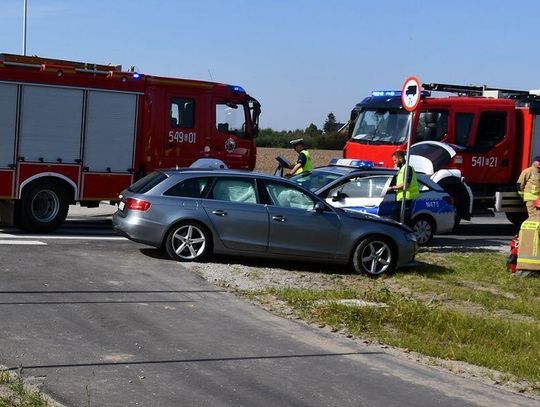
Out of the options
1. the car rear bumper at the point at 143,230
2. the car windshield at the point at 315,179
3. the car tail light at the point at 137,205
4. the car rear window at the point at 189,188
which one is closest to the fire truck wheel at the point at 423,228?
the car windshield at the point at 315,179

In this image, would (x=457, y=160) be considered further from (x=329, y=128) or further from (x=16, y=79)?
(x=329, y=128)

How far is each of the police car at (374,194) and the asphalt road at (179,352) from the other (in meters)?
4.60

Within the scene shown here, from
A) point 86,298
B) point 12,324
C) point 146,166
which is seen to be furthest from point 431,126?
point 12,324

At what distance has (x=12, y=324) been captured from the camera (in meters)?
8.42

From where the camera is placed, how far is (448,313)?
34.6 ft

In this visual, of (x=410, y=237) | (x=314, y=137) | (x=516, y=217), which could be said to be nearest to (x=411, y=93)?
(x=410, y=237)

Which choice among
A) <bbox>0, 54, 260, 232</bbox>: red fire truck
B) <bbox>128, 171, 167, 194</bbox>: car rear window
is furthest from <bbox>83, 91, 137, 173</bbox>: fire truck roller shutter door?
<bbox>128, 171, 167, 194</bbox>: car rear window

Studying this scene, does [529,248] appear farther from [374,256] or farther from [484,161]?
[484,161]

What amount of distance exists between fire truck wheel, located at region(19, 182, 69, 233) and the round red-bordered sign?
242 inches

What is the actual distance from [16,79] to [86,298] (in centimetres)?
667

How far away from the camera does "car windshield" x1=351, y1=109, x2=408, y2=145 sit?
1981cm

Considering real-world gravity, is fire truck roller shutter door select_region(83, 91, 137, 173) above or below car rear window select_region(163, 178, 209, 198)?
above

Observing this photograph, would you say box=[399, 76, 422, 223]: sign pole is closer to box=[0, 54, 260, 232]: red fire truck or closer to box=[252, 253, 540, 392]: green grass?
box=[252, 253, 540, 392]: green grass

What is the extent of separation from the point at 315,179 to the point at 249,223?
3487 millimetres
